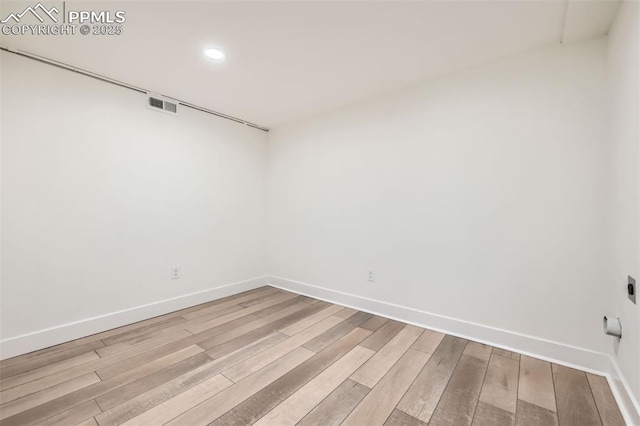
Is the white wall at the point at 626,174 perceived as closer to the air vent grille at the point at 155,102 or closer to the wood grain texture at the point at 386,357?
the wood grain texture at the point at 386,357

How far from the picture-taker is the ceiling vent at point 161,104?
102 inches

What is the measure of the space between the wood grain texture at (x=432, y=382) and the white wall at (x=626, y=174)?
85cm

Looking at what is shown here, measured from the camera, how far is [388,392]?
60.1 inches

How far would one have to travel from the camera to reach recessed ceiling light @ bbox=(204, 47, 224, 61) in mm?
1942

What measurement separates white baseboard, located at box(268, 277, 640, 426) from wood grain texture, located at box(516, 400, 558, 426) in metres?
0.32

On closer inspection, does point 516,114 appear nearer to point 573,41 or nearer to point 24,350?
point 573,41

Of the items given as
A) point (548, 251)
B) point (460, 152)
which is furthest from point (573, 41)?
point (548, 251)

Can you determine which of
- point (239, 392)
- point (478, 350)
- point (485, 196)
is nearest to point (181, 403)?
point (239, 392)

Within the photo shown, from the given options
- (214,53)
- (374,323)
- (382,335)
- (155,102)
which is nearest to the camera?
(214,53)

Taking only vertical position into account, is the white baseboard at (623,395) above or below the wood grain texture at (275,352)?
above

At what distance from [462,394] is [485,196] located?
1.41 metres

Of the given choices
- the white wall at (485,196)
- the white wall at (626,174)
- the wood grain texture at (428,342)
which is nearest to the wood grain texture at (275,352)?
the white wall at (485,196)

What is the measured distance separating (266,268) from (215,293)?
2.70ft

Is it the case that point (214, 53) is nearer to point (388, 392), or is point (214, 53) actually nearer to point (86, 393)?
point (86, 393)
